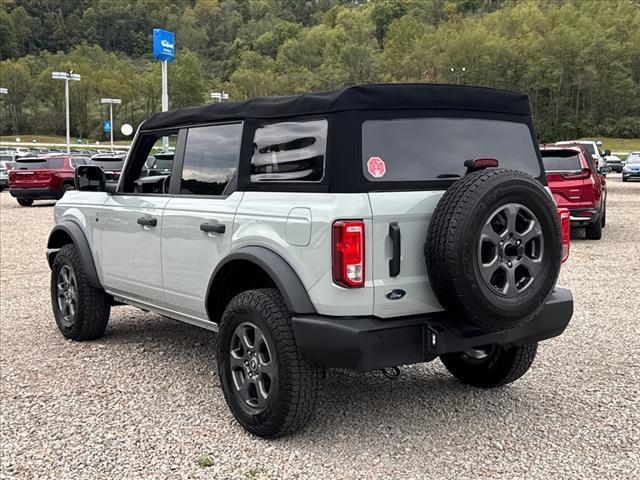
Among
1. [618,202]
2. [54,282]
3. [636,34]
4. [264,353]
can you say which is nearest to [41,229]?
[54,282]

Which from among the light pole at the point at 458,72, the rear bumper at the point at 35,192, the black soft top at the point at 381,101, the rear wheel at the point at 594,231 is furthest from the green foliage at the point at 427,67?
the black soft top at the point at 381,101

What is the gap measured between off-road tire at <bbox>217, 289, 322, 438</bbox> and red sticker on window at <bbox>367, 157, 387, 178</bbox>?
0.84 metres

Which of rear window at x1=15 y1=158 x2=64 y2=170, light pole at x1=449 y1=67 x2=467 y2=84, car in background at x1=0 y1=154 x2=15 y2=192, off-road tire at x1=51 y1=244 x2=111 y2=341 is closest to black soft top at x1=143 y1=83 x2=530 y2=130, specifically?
off-road tire at x1=51 y1=244 x2=111 y2=341

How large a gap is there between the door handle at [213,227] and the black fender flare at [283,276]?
0.29 m

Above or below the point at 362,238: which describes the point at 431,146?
above

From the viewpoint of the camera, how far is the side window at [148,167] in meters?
5.23

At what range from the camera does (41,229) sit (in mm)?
15414

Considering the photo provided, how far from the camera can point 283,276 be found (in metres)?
3.68

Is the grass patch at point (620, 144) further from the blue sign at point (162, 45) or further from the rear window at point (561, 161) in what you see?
the rear window at point (561, 161)

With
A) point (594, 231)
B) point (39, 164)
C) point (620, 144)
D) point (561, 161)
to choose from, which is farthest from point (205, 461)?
point (620, 144)

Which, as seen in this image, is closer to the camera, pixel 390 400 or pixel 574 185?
pixel 390 400

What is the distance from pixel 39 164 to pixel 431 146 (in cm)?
1973

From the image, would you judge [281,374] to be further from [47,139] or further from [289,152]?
[47,139]

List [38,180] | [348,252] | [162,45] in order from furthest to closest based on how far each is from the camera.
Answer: [162,45]
[38,180]
[348,252]
